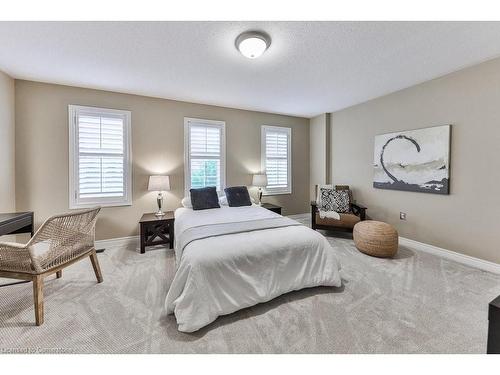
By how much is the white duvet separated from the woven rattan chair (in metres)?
1.01

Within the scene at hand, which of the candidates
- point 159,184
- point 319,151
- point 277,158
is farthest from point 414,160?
point 159,184

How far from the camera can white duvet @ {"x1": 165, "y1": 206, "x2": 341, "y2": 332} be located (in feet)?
5.40

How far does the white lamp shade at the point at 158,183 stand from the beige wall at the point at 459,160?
12.4ft

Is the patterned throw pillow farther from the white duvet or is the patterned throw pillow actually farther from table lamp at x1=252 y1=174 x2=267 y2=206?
the white duvet

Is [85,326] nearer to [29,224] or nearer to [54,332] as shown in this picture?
[54,332]

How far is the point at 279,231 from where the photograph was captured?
87.8 inches

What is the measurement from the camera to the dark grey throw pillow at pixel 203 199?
11.3ft

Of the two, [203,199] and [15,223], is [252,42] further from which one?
[15,223]

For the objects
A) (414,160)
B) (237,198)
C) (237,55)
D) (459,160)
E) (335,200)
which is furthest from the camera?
(335,200)

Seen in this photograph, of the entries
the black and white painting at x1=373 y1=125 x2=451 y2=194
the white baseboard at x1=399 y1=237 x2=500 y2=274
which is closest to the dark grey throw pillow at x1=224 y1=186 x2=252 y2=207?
the black and white painting at x1=373 y1=125 x2=451 y2=194

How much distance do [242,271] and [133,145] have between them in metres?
3.01

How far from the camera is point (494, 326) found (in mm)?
869
